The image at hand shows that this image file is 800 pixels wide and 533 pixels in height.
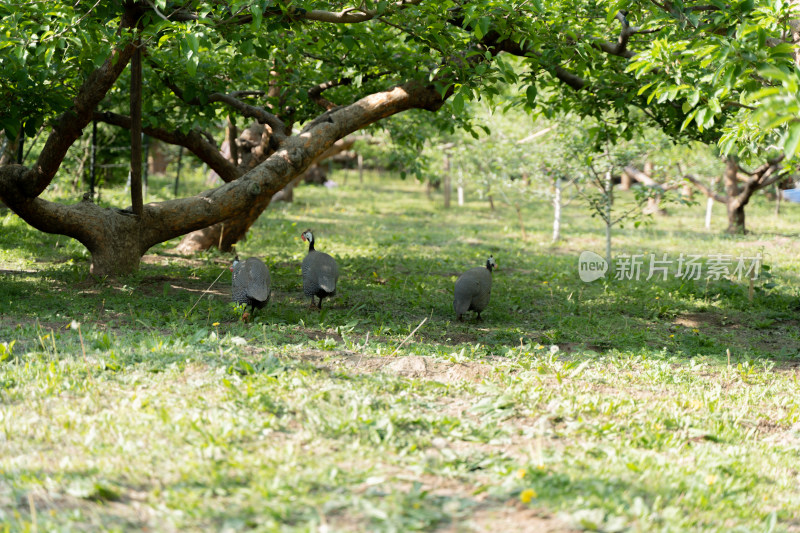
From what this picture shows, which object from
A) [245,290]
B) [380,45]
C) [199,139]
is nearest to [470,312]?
[245,290]

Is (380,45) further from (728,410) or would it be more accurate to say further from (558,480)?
(558,480)

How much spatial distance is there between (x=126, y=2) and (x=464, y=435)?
4.82 meters

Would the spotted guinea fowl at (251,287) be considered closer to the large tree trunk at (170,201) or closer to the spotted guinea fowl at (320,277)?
the spotted guinea fowl at (320,277)

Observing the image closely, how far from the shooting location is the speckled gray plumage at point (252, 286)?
20.8ft

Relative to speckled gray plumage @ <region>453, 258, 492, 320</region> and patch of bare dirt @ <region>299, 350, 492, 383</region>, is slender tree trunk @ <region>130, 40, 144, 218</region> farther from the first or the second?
speckled gray plumage @ <region>453, 258, 492, 320</region>

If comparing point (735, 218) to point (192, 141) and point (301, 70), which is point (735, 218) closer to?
point (301, 70)

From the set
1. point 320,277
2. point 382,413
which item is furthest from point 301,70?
point 382,413

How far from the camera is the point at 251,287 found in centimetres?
634

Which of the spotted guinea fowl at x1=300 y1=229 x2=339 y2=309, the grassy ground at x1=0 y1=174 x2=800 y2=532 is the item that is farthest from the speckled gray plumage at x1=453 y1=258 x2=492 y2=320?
the spotted guinea fowl at x1=300 y1=229 x2=339 y2=309

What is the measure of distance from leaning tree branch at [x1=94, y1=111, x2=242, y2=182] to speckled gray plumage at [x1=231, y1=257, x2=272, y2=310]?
9.94ft

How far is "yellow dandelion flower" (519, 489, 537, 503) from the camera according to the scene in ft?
9.75

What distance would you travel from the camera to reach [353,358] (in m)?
4.99

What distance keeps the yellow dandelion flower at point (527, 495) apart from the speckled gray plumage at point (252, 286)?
12.6 feet

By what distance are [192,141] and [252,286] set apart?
11.9 ft
